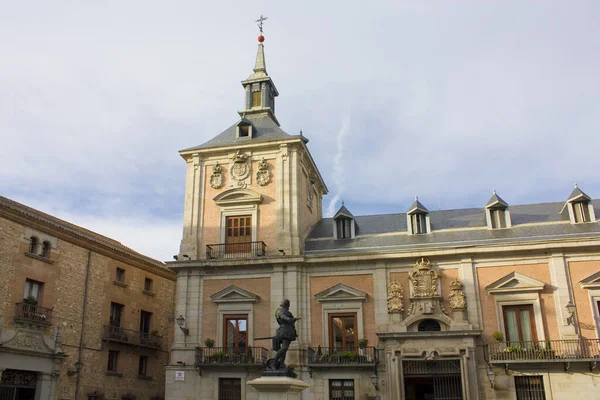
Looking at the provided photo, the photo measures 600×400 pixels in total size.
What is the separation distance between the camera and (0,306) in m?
22.2

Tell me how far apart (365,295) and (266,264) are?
4.42 meters

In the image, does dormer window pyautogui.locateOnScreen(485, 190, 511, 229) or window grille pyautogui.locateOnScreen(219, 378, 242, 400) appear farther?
dormer window pyautogui.locateOnScreen(485, 190, 511, 229)

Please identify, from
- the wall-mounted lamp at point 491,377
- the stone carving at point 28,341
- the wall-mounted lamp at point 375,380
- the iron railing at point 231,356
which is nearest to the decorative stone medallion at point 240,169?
the iron railing at point 231,356

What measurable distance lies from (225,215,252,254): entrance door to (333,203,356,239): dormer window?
3.98 m

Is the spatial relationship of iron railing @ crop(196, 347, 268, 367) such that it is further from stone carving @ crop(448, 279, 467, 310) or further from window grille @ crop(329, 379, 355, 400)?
stone carving @ crop(448, 279, 467, 310)

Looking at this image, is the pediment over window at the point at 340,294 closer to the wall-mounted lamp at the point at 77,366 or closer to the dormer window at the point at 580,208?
the dormer window at the point at 580,208

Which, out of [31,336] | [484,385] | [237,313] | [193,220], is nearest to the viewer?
[484,385]

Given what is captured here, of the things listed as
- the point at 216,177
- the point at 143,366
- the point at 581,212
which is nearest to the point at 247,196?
the point at 216,177

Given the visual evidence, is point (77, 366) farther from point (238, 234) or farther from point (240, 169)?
point (240, 169)

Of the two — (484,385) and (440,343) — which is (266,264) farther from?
(484,385)

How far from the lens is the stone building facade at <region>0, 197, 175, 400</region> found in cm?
2300

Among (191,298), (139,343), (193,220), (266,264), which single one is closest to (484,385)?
(266,264)

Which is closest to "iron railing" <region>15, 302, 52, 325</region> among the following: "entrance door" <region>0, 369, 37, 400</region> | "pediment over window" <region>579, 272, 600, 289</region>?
"entrance door" <region>0, 369, 37, 400</region>

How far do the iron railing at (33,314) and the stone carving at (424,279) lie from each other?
15.0 meters
